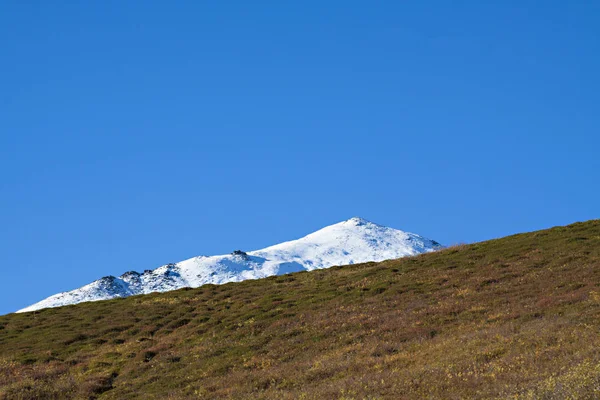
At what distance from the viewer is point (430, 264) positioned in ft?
179

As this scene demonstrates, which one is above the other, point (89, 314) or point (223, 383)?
point (89, 314)

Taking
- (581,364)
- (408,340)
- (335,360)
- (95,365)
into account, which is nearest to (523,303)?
(408,340)

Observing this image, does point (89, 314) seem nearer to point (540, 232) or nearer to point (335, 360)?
point (335, 360)

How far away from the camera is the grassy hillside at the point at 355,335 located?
86.8 ft

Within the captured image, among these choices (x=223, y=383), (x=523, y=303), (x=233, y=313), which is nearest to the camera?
(x=223, y=383)

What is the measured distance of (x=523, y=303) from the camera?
1475 inches

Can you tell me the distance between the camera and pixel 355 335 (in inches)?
1459

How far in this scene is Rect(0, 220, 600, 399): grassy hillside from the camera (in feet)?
86.8

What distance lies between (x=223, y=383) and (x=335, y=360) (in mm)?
5079

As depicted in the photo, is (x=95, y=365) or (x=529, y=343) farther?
(x=95, y=365)

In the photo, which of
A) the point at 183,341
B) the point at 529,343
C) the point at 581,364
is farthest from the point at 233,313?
the point at 581,364

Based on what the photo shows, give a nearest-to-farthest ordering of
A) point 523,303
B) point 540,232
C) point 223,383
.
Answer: point 223,383
point 523,303
point 540,232

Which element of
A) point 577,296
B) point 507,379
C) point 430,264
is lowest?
point 507,379

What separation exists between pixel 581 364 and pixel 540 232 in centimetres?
3582
